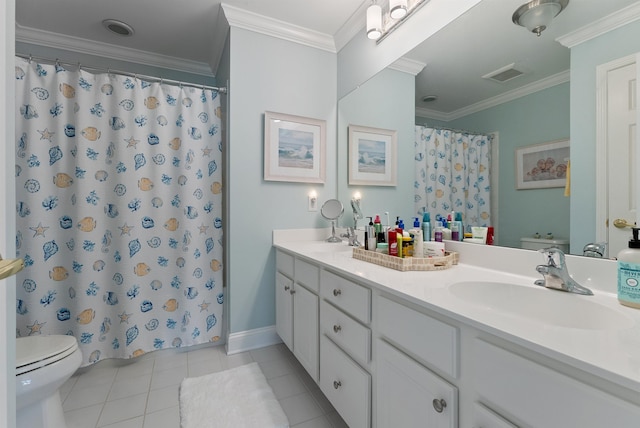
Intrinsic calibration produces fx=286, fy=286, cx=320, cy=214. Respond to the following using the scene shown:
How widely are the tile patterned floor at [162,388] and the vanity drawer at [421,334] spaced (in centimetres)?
75

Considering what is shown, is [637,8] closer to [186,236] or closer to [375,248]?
[375,248]

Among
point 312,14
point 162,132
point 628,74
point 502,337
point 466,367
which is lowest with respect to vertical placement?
point 466,367

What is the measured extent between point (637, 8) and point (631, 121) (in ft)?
1.06

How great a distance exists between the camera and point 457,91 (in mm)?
1400

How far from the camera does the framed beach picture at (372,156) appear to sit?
5.94 ft

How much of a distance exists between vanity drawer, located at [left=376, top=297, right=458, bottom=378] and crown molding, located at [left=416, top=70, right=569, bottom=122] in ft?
3.09

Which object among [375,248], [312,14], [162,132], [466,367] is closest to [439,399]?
[466,367]

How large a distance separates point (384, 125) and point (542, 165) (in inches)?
37.9

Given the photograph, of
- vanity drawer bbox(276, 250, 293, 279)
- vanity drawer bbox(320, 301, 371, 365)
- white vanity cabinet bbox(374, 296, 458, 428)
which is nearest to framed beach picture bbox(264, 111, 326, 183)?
vanity drawer bbox(276, 250, 293, 279)

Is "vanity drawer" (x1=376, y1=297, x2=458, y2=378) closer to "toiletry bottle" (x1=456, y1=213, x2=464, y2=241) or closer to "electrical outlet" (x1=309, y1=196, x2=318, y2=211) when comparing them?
"toiletry bottle" (x1=456, y1=213, x2=464, y2=241)

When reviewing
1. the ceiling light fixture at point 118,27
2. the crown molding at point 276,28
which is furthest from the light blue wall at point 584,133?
the ceiling light fixture at point 118,27

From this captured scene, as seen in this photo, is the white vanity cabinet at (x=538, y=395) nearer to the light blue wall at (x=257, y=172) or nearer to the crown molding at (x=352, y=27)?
the light blue wall at (x=257, y=172)

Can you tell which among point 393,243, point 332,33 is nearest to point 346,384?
point 393,243

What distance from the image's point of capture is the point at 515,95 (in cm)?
114
